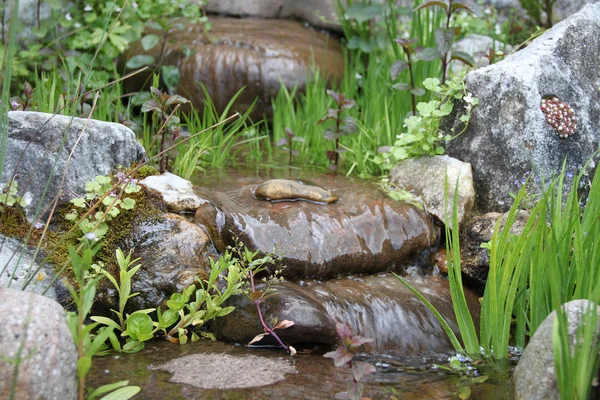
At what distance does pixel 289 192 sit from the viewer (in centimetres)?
342

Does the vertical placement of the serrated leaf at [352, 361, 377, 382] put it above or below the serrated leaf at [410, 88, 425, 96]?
below

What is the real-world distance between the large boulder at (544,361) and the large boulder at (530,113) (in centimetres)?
159

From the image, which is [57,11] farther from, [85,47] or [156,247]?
[156,247]

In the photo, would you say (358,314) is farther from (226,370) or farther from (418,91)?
(418,91)

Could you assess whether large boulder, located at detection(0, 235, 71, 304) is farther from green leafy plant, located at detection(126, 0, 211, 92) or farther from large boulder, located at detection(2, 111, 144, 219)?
green leafy plant, located at detection(126, 0, 211, 92)

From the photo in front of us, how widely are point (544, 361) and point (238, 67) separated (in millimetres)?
4171

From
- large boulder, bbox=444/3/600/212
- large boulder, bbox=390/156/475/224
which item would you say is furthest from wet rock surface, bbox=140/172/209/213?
large boulder, bbox=444/3/600/212

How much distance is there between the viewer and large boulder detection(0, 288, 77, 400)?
178 cm

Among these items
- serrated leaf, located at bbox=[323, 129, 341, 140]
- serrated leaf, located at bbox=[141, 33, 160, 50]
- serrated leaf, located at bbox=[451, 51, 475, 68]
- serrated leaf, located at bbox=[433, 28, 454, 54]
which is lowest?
serrated leaf, located at bbox=[323, 129, 341, 140]

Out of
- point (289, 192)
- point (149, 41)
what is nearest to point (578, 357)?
point (289, 192)

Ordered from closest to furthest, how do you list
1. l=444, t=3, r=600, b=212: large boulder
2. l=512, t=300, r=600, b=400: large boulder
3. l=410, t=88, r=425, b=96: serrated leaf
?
l=512, t=300, r=600, b=400: large boulder → l=444, t=3, r=600, b=212: large boulder → l=410, t=88, r=425, b=96: serrated leaf

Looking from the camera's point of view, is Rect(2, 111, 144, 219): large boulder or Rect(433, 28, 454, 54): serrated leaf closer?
Rect(2, 111, 144, 219): large boulder

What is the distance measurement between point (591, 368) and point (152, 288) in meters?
1.78

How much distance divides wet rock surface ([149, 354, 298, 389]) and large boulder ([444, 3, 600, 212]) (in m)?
1.77
